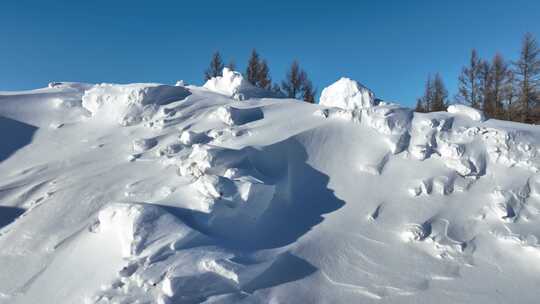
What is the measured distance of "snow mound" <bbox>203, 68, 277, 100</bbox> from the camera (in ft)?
23.0

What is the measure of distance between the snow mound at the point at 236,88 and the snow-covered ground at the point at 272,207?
113cm

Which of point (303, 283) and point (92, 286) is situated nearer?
point (92, 286)

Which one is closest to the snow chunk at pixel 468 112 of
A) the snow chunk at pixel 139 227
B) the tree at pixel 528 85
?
the snow chunk at pixel 139 227

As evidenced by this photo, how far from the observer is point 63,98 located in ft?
21.7

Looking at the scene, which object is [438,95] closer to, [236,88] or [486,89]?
[486,89]

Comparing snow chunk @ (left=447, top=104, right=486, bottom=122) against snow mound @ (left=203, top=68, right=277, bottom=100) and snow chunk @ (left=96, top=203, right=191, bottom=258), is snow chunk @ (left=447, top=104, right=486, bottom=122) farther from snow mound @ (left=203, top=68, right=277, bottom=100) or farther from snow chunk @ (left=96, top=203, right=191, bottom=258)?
snow chunk @ (left=96, top=203, right=191, bottom=258)

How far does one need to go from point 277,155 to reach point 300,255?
1.59 m

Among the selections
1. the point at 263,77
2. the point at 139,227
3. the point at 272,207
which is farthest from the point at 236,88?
the point at 263,77

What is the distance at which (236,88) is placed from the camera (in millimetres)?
7125

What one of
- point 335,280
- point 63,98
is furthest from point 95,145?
point 335,280

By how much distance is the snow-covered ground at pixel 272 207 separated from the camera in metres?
2.88

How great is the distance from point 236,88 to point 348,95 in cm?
241

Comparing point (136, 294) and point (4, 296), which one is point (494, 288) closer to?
point (136, 294)

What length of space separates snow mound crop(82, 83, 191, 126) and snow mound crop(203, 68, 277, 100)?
98cm
